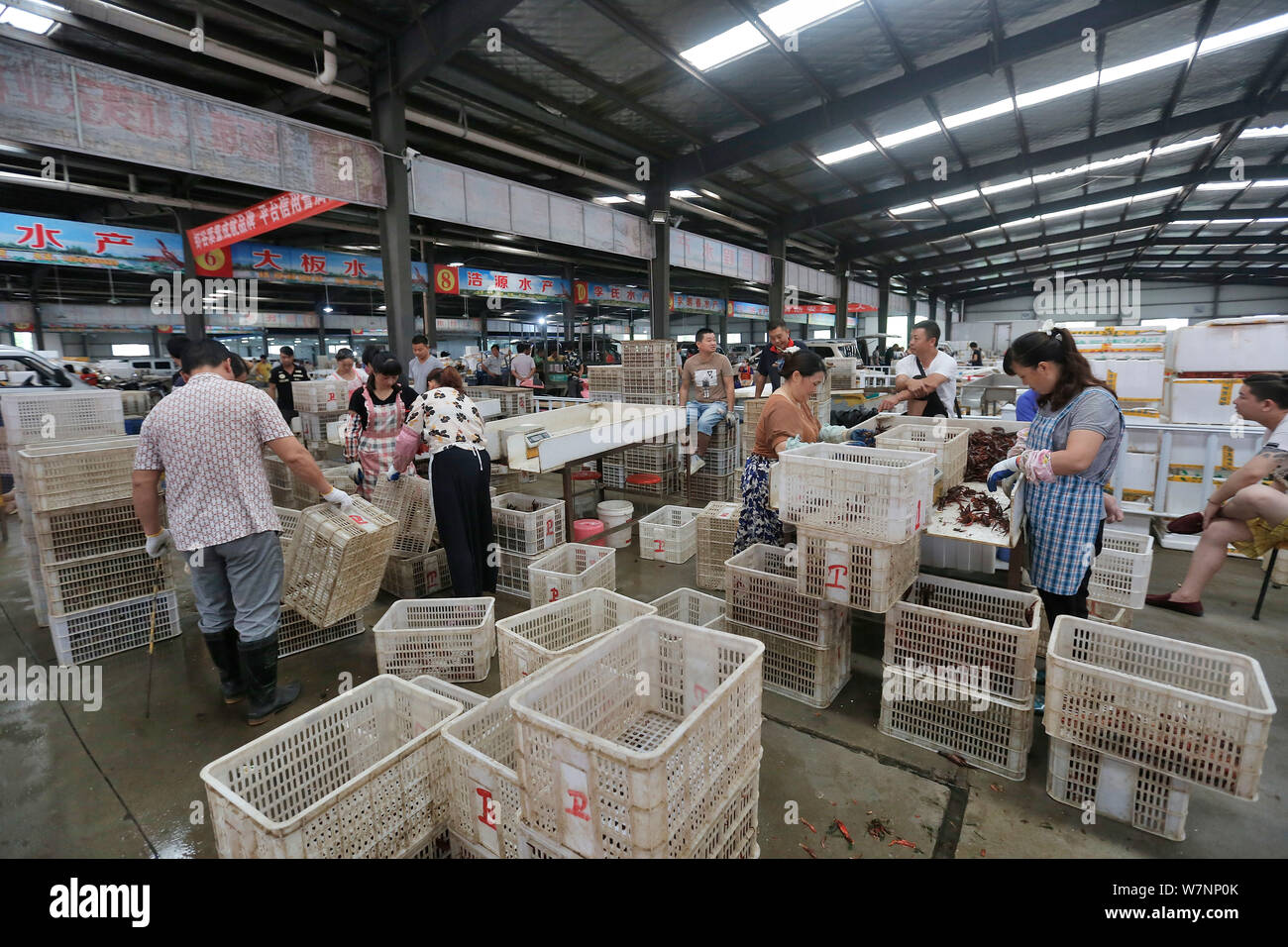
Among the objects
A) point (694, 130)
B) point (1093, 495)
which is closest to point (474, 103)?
point (694, 130)

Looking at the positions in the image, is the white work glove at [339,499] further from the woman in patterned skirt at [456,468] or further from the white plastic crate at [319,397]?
the white plastic crate at [319,397]

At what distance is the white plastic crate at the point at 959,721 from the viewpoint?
7.79 ft

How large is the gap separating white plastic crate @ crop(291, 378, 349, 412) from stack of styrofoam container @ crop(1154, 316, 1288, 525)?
890 cm

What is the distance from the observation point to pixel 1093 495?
2512 millimetres

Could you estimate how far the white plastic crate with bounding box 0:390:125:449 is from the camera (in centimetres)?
356

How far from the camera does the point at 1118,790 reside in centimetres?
213

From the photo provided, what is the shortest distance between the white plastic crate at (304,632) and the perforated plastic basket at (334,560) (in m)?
0.29

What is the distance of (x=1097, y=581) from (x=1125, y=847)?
1.84m

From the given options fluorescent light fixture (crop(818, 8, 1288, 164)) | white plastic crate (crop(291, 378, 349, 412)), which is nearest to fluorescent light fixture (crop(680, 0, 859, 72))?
fluorescent light fixture (crop(818, 8, 1288, 164))

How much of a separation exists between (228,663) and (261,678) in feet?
0.81

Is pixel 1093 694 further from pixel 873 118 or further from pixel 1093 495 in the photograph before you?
pixel 873 118

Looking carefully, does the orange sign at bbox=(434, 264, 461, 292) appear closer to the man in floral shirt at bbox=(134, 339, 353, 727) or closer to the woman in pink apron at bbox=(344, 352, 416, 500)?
the woman in pink apron at bbox=(344, 352, 416, 500)

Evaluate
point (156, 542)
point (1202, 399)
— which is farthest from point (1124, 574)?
point (156, 542)
